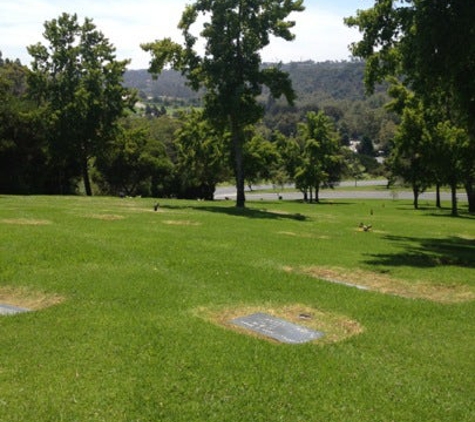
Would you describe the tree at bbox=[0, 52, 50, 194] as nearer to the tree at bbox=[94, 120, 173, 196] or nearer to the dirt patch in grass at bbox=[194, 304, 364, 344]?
the tree at bbox=[94, 120, 173, 196]

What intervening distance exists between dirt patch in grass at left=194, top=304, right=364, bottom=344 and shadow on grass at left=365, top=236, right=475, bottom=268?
19.2 feet

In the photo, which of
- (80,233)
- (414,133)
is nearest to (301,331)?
(80,233)

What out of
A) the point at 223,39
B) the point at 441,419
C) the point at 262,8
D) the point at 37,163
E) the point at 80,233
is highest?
the point at 262,8

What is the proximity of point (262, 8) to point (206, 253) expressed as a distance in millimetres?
21193

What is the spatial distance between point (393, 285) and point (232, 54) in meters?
22.1

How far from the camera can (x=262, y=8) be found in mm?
31141

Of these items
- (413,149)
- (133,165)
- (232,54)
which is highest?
(232,54)

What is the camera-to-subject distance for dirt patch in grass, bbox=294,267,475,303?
11594mm

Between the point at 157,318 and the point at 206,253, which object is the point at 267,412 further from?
the point at 206,253

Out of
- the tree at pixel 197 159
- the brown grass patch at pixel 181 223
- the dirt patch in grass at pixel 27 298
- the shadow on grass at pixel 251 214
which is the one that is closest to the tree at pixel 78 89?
the tree at pixel 197 159

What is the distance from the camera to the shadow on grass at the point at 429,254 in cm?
1567

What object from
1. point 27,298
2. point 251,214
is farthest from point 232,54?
point 27,298

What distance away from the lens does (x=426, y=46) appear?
17.0m

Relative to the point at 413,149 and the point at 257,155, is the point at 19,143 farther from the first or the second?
the point at 413,149
